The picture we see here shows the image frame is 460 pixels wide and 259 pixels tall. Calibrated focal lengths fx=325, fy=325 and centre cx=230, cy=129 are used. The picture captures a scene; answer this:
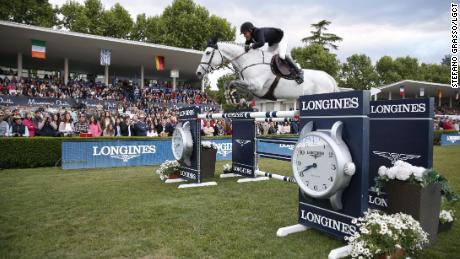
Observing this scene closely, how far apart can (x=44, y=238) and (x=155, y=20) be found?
35.8 m

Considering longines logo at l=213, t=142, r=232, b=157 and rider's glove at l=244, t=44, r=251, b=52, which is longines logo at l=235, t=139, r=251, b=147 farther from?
longines logo at l=213, t=142, r=232, b=157

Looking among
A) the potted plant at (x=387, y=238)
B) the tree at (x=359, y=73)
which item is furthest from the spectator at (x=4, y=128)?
the tree at (x=359, y=73)

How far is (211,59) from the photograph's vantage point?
6.01 meters

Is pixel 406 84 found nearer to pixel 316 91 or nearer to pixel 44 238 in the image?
pixel 316 91

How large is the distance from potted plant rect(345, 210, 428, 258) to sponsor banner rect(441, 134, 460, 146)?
22.1 meters

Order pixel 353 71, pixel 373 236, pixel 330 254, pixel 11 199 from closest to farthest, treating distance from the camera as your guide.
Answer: pixel 373 236 → pixel 330 254 → pixel 11 199 → pixel 353 71

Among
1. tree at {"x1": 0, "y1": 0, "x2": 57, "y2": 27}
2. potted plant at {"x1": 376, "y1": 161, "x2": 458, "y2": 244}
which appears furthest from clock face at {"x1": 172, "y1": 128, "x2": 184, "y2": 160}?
tree at {"x1": 0, "y1": 0, "x2": 57, "y2": 27}

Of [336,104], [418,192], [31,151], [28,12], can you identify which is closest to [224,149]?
[31,151]

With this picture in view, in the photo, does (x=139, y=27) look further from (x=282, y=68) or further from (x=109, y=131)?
(x=282, y=68)

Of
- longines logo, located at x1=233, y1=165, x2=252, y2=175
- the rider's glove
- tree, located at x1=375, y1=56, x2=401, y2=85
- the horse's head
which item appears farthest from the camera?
tree, located at x1=375, y1=56, x2=401, y2=85

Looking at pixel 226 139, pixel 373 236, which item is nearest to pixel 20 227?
pixel 373 236

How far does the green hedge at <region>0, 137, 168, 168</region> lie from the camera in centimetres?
1015

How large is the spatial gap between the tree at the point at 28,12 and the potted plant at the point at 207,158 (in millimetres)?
29007

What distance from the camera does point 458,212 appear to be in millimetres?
5172
